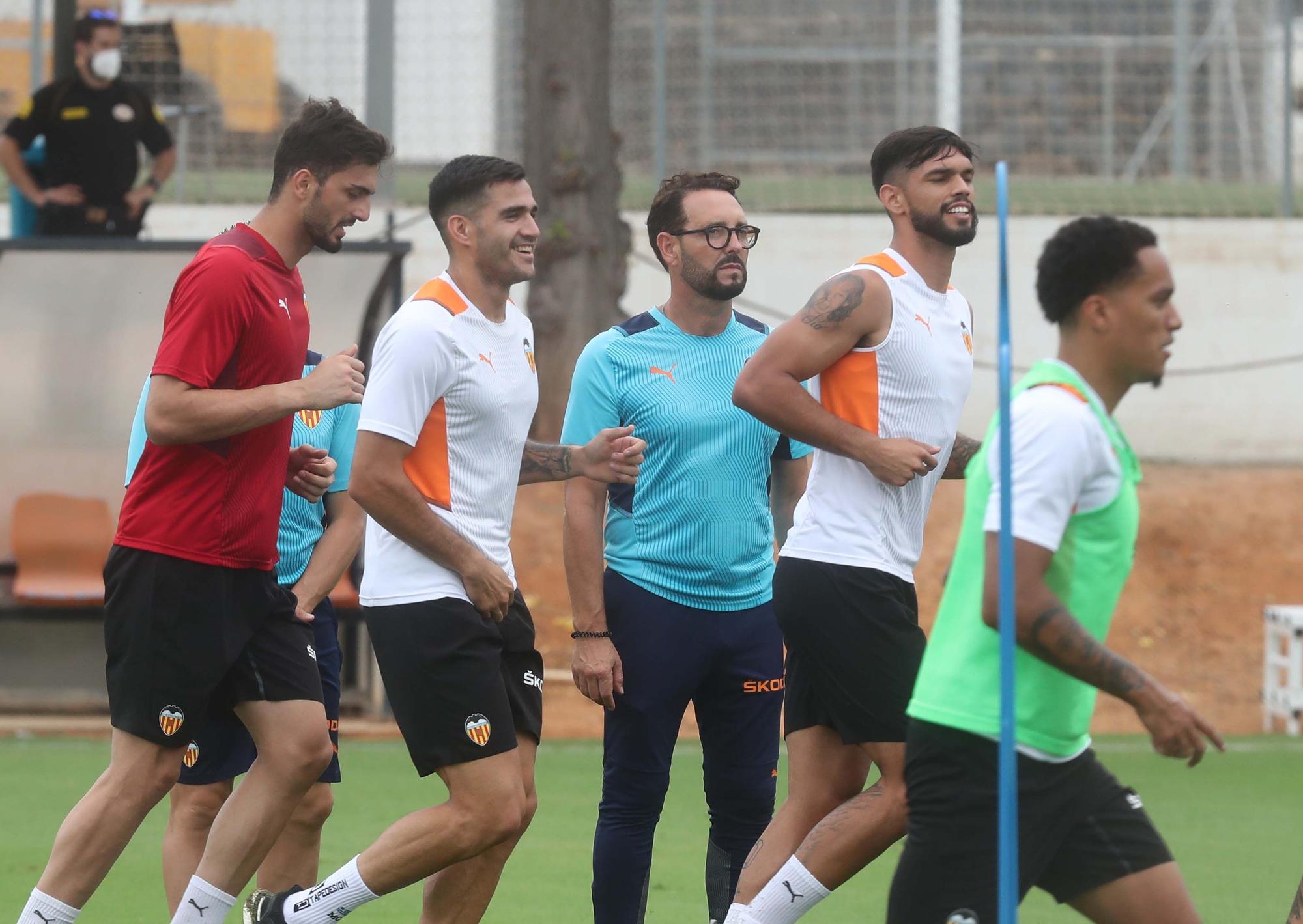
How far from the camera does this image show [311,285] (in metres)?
11.3

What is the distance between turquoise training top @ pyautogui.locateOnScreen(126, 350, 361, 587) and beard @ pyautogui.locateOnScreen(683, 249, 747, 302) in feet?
3.90

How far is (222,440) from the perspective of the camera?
Result: 190 inches

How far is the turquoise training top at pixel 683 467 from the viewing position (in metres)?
5.51

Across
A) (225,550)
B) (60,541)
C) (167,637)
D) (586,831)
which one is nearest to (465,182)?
(225,550)

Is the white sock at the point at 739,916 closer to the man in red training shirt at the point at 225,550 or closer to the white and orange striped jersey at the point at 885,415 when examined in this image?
the white and orange striped jersey at the point at 885,415

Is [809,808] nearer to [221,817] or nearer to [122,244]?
[221,817]

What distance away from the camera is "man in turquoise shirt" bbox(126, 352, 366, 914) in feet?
18.3

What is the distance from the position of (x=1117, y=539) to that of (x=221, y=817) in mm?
2559

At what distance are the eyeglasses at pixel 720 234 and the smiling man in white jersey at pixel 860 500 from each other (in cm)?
61

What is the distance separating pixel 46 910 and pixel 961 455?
110 inches

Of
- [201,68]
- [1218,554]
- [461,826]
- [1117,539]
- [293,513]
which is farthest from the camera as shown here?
[201,68]

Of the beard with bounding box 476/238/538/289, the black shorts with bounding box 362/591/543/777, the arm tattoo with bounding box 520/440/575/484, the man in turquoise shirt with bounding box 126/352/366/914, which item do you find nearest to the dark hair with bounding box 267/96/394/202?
the beard with bounding box 476/238/538/289

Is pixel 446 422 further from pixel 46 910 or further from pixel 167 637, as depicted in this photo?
pixel 46 910

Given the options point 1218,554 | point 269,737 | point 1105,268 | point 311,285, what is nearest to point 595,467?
point 269,737
